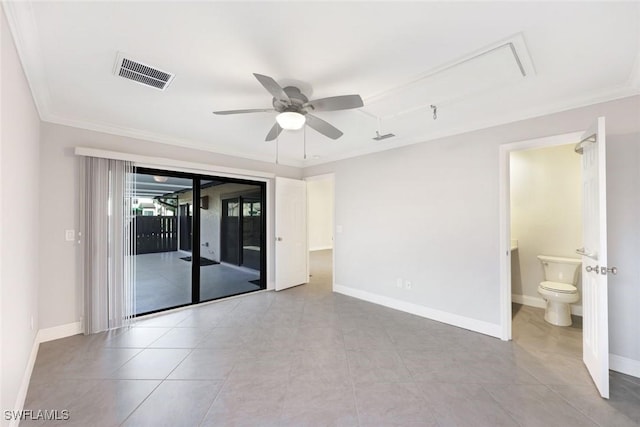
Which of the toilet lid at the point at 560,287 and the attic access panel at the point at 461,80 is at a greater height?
the attic access panel at the point at 461,80

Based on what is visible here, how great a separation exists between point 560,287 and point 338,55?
3743mm

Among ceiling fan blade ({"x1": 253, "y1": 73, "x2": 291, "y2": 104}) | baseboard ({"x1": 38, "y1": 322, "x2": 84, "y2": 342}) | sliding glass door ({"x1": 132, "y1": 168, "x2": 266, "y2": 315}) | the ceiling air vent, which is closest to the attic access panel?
ceiling fan blade ({"x1": 253, "y1": 73, "x2": 291, "y2": 104})

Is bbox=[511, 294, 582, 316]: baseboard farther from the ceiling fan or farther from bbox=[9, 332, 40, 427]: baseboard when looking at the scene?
bbox=[9, 332, 40, 427]: baseboard

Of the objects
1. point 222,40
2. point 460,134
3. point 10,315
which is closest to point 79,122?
point 10,315

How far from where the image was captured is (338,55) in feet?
5.83

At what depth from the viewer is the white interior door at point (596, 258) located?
6.15 feet

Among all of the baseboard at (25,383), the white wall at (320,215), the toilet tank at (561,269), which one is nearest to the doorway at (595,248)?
the toilet tank at (561,269)

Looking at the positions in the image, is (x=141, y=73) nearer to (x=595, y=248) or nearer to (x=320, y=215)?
(x=595, y=248)

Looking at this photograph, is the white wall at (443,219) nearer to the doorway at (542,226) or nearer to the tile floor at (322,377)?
the tile floor at (322,377)

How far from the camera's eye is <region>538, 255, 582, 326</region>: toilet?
9.88 ft

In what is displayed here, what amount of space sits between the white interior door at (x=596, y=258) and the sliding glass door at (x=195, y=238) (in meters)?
4.26

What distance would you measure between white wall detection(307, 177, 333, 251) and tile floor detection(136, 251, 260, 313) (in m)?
4.53

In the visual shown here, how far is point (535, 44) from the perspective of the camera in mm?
1674

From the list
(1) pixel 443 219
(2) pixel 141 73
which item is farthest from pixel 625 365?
(2) pixel 141 73
